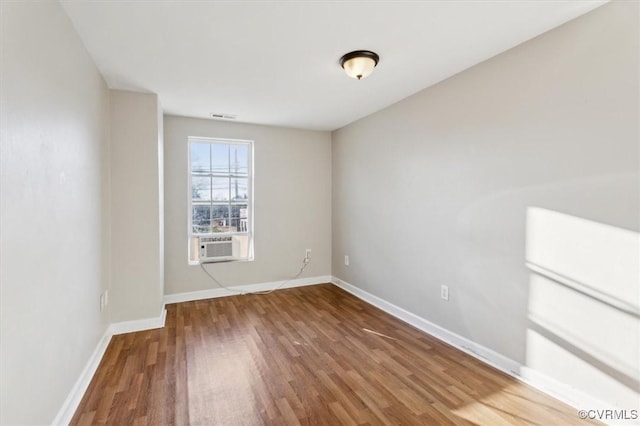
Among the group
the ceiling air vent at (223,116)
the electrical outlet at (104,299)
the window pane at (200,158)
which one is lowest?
the electrical outlet at (104,299)

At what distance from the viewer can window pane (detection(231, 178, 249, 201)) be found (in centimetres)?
434

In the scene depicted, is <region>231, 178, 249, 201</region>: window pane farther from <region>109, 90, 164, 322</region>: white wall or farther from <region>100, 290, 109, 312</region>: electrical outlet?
<region>100, 290, 109, 312</region>: electrical outlet

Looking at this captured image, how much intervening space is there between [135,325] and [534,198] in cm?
366

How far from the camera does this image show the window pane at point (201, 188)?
4.11 metres

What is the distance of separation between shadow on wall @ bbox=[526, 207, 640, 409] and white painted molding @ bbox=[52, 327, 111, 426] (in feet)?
9.62

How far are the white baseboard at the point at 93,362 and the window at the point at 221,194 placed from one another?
1074 millimetres

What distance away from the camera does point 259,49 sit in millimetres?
2234

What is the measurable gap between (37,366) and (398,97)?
343 centimetres

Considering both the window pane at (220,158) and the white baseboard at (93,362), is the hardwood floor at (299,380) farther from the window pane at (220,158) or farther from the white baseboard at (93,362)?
the window pane at (220,158)

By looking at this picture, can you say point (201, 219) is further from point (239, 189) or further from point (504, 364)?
point (504, 364)

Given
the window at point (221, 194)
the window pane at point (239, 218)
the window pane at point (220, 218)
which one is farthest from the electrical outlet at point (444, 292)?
the window pane at point (220, 218)

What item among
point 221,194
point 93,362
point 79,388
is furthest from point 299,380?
point 221,194

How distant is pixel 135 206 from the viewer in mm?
3062

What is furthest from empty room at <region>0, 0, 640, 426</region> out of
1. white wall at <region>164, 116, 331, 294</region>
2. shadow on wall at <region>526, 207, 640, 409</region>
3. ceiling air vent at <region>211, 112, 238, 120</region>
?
white wall at <region>164, 116, 331, 294</region>
